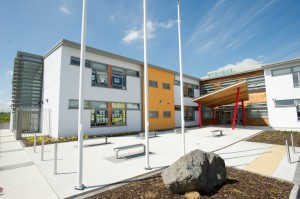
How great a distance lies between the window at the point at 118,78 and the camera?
1952cm

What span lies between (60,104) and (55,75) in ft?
10.4

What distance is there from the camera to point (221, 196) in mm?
4469

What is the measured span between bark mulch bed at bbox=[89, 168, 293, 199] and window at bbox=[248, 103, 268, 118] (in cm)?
2333

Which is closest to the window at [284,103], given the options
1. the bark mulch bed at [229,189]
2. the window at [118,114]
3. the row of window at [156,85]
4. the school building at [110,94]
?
the school building at [110,94]

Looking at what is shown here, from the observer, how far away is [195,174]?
4539 millimetres

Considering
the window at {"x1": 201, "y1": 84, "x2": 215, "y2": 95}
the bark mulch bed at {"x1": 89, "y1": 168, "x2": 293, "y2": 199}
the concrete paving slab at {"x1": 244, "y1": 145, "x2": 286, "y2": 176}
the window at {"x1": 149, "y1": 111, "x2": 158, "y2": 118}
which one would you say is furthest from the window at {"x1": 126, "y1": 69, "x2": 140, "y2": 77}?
the bark mulch bed at {"x1": 89, "y1": 168, "x2": 293, "y2": 199}

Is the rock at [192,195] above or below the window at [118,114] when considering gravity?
below

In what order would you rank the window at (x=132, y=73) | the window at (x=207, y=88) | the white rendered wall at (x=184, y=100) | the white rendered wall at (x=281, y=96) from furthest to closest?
the window at (x=207, y=88), the white rendered wall at (x=184, y=100), the white rendered wall at (x=281, y=96), the window at (x=132, y=73)

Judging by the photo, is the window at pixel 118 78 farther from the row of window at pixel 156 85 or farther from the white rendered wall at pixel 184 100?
the white rendered wall at pixel 184 100

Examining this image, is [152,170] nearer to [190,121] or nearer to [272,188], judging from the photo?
[272,188]

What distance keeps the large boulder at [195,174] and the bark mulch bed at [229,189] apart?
197mm

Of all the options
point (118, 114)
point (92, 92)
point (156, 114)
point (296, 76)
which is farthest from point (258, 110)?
point (92, 92)

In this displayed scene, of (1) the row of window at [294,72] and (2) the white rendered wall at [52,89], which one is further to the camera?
(1) the row of window at [294,72]

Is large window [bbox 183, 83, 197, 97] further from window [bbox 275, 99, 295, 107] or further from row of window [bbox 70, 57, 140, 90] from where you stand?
window [bbox 275, 99, 295, 107]
